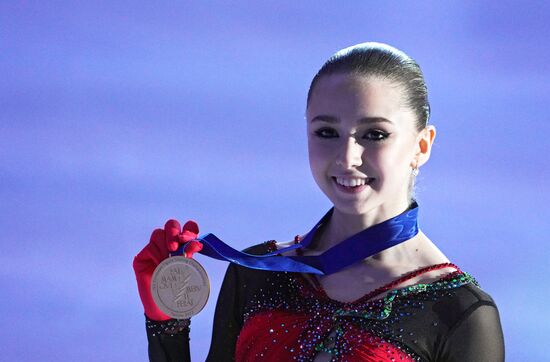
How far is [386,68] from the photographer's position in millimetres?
2916

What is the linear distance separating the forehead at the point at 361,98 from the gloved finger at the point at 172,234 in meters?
0.58

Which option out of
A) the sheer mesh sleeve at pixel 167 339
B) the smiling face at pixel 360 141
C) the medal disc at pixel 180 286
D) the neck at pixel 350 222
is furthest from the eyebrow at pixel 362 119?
the sheer mesh sleeve at pixel 167 339

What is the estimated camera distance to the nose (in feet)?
9.31

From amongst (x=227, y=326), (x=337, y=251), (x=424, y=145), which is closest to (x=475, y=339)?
(x=337, y=251)

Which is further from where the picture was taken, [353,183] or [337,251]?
[337,251]

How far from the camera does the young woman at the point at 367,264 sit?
112 inches

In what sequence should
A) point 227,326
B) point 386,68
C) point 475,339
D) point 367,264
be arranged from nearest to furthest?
point 475,339 → point 386,68 → point 367,264 → point 227,326

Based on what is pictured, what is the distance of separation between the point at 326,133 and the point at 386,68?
28cm

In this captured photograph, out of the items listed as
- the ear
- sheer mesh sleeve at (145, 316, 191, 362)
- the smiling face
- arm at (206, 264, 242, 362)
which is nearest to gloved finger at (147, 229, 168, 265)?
sheer mesh sleeve at (145, 316, 191, 362)

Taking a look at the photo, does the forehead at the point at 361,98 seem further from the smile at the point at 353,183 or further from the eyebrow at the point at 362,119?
the smile at the point at 353,183

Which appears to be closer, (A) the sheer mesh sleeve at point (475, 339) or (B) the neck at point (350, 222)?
(A) the sheer mesh sleeve at point (475, 339)

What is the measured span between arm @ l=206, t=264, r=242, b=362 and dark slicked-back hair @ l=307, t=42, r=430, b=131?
2.45 feet

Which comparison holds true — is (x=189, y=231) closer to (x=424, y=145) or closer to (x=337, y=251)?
(x=337, y=251)

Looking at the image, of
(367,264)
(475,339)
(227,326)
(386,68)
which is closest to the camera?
(475,339)
